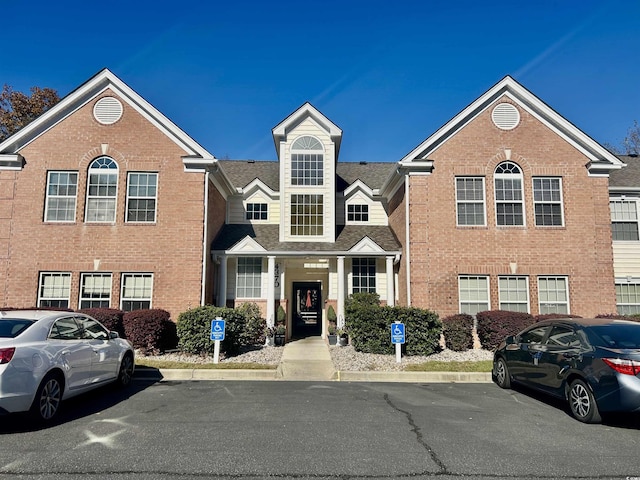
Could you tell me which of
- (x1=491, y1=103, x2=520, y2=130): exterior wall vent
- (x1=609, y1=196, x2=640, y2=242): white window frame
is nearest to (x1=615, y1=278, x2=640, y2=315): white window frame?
(x1=609, y1=196, x2=640, y2=242): white window frame

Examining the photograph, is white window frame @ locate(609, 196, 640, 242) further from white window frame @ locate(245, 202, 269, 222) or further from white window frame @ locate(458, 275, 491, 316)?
white window frame @ locate(245, 202, 269, 222)

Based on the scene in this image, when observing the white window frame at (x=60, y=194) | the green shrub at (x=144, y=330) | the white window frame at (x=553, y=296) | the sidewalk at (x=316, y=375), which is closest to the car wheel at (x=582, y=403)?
the sidewalk at (x=316, y=375)

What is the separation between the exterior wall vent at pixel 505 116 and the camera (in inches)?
603

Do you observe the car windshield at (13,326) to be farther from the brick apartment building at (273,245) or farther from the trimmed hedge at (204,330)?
the brick apartment building at (273,245)

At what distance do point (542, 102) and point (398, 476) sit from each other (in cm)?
1487

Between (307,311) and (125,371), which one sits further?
(307,311)

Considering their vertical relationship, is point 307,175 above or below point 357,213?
above

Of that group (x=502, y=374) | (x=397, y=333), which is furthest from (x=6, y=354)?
(x=502, y=374)

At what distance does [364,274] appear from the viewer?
54.1 ft

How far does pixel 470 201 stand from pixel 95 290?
43.9ft

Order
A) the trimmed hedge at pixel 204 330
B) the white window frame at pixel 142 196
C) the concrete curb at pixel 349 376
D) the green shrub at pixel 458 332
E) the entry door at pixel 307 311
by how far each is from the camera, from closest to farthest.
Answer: the concrete curb at pixel 349 376 < the trimmed hedge at pixel 204 330 < the green shrub at pixel 458 332 < the white window frame at pixel 142 196 < the entry door at pixel 307 311

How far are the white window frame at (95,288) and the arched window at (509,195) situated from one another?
13.7m

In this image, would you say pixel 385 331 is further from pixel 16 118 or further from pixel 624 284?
pixel 16 118

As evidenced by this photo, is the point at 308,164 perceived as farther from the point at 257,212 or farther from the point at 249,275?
the point at 249,275
